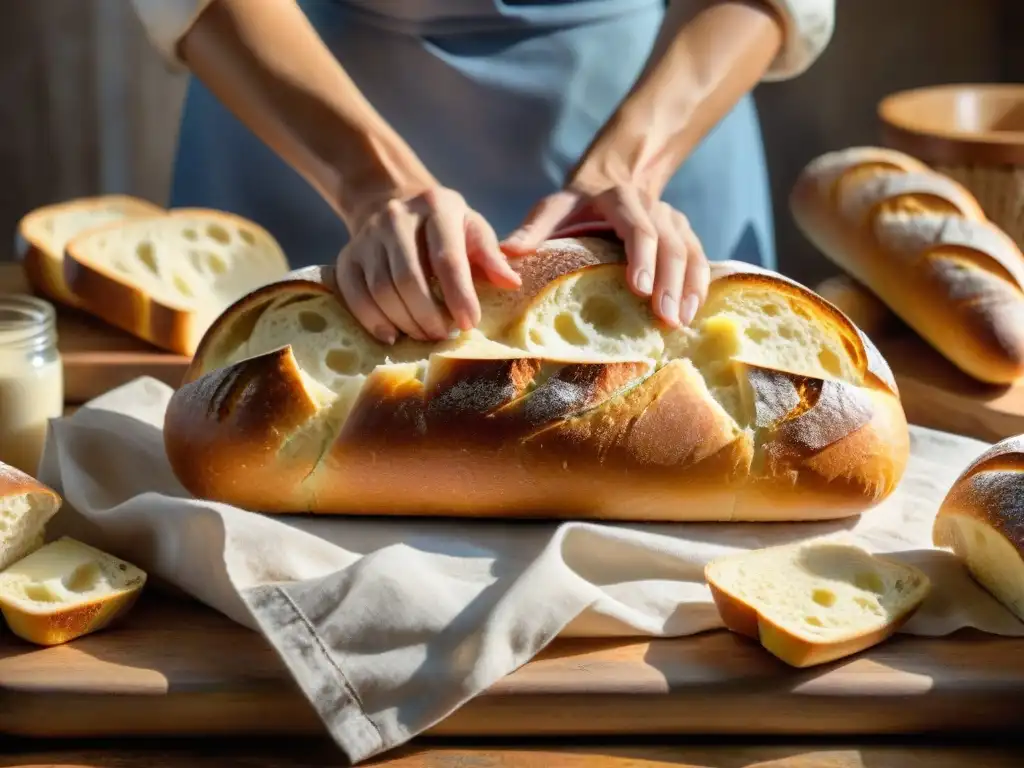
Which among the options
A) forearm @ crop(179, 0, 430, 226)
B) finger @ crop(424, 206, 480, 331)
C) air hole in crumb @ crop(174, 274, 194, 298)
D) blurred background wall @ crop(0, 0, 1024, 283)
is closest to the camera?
finger @ crop(424, 206, 480, 331)

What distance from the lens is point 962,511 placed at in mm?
1118

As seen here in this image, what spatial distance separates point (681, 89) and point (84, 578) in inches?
34.6

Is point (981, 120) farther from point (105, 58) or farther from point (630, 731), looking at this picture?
point (105, 58)

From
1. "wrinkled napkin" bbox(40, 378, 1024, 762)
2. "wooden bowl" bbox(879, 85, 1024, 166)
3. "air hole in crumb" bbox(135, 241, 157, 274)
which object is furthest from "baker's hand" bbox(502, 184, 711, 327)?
"wooden bowl" bbox(879, 85, 1024, 166)

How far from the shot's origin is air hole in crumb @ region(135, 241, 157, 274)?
173 cm

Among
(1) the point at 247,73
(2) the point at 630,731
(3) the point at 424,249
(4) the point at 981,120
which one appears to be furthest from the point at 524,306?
(4) the point at 981,120

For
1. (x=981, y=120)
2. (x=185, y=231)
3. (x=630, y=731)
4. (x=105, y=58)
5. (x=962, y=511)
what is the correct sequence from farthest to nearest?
1. (x=105, y=58)
2. (x=981, y=120)
3. (x=185, y=231)
4. (x=962, y=511)
5. (x=630, y=731)

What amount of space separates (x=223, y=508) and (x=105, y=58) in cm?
208

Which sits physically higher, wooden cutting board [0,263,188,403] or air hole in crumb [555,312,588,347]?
air hole in crumb [555,312,588,347]

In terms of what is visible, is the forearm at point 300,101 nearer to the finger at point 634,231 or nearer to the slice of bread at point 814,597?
the finger at point 634,231

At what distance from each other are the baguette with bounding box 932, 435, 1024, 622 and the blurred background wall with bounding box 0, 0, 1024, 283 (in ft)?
6.84

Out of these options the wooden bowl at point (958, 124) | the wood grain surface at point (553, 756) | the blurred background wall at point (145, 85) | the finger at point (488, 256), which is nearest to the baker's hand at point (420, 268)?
the finger at point (488, 256)

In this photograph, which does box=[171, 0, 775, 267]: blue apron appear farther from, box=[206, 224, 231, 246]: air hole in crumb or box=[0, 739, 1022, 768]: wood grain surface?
box=[0, 739, 1022, 768]: wood grain surface

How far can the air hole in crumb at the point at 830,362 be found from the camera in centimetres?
125
